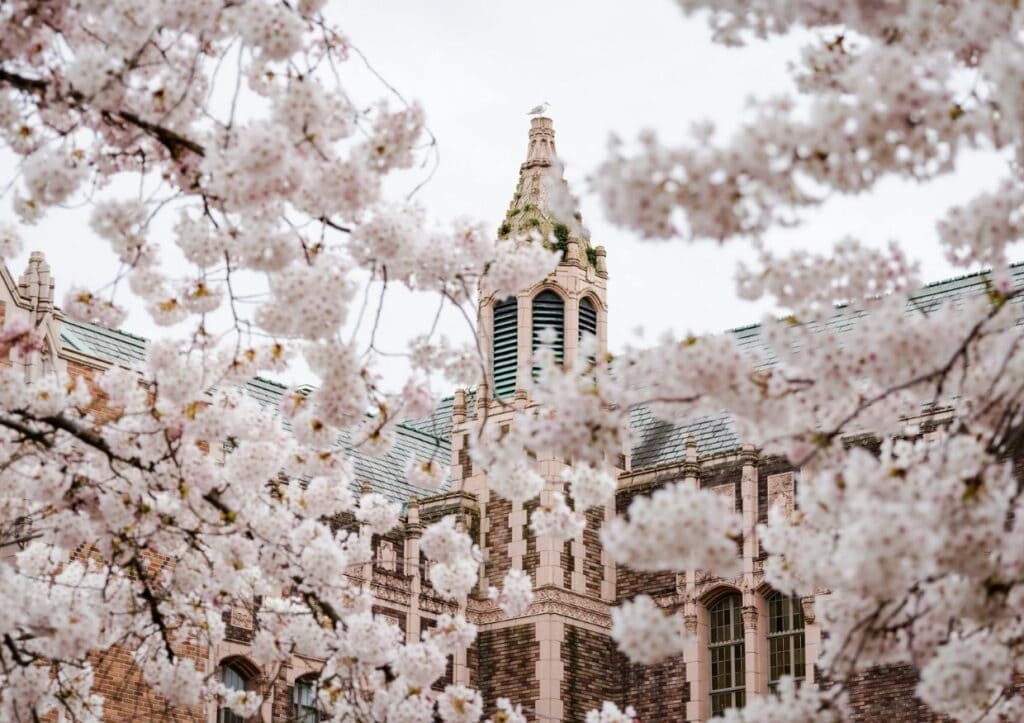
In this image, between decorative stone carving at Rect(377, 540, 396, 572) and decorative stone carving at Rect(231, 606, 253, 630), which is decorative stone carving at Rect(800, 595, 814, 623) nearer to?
decorative stone carving at Rect(377, 540, 396, 572)

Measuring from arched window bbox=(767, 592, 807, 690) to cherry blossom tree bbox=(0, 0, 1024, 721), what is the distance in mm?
11915

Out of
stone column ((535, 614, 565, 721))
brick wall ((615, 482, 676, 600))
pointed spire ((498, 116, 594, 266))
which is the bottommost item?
stone column ((535, 614, 565, 721))

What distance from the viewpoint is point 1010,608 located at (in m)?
8.87

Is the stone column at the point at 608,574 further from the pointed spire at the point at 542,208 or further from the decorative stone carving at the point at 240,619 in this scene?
the decorative stone carving at the point at 240,619

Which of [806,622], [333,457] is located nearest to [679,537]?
[333,457]

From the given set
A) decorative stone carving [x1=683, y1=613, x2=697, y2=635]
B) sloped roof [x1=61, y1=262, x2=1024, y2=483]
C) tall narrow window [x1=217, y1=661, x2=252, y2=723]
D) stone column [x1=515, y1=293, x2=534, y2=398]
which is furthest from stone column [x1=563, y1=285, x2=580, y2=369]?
tall narrow window [x1=217, y1=661, x2=252, y2=723]

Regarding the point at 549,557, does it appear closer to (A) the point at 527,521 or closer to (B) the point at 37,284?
(A) the point at 527,521

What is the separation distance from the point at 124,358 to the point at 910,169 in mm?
21168

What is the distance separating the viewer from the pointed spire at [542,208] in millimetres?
29234

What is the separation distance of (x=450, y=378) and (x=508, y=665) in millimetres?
15840

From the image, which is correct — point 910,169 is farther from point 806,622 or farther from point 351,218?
point 806,622

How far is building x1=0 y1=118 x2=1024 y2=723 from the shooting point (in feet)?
85.0

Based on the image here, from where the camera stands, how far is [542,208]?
29.3m

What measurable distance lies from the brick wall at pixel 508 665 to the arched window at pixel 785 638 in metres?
3.45
